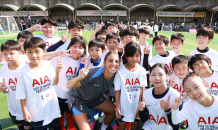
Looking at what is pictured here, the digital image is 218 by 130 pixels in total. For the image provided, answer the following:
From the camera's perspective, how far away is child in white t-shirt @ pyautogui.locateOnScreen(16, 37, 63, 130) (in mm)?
2150

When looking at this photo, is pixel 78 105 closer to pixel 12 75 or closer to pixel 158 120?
pixel 12 75

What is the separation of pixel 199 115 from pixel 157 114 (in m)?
0.55

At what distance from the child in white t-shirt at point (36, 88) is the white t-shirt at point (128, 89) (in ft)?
3.19

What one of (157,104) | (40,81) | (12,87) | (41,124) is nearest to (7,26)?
(12,87)

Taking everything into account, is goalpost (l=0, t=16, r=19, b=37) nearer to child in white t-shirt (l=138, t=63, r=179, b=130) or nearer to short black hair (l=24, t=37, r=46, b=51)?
short black hair (l=24, t=37, r=46, b=51)

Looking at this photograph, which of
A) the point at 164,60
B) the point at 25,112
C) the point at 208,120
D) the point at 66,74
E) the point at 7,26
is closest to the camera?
the point at 208,120

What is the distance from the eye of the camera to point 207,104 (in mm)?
1932

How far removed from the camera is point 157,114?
2.25 meters

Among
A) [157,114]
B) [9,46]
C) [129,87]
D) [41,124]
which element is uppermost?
[9,46]

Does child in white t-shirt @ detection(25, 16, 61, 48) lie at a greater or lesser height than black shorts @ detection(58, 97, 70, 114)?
greater

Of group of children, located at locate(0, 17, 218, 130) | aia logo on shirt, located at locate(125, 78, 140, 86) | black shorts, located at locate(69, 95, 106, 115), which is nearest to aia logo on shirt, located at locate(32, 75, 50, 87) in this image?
group of children, located at locate(0, 17, 218, 130)

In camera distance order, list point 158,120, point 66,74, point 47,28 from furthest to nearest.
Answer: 1. point 47,28
2. point 66,74
3. point 158,120

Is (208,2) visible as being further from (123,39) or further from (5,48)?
(5,48)

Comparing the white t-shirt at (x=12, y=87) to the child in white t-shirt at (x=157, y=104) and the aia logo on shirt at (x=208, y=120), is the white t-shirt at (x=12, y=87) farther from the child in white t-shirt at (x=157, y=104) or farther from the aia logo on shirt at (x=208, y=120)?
the aia logo on shirt at (x=208, y=120)
